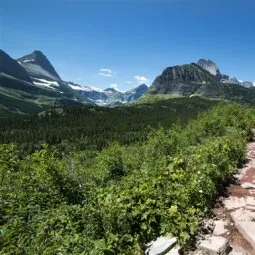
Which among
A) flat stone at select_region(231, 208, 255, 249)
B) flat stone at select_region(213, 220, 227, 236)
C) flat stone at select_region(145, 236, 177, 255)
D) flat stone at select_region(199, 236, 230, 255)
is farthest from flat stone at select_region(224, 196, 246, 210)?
flat stone at select_region(145, 236, 177, 255)

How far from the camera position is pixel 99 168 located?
1331 centimetres

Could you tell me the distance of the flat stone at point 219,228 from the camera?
27.4 ft

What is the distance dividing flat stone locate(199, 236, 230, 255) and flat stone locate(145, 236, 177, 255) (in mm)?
742

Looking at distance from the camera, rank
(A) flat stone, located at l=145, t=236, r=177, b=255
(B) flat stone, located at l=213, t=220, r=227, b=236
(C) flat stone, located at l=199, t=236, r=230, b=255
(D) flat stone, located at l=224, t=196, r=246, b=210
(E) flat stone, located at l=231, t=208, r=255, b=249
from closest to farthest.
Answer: (A) flat stone, located at l=145, t=236, r=177, b=255 < (C) flat stone, located at l=199, t=236, r=230, b=255 < (E) flat stone, located at l=231, t=208, r=255, b=249 < (B) flat stone, located at l=213, t=220, r=227, b=236 < (D) flat stone, located at l=224, t=196, r=246, b=210

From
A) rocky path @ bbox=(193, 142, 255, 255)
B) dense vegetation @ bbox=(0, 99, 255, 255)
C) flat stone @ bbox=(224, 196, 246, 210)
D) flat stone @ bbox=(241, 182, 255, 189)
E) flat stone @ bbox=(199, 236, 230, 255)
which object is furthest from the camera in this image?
flat stone @ bbox=(241, 182, 255, 189)

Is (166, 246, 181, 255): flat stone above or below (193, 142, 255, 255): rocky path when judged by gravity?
below

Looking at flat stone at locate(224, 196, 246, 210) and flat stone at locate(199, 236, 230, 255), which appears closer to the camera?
flat stone at locate(199, 236, 230, 255)

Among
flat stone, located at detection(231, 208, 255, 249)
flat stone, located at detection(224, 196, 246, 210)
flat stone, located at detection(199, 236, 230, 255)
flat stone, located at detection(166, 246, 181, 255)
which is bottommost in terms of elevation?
flat stone, located at detection(166, 246, 181, 255)

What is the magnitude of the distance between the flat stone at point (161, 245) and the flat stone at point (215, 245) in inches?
29.2

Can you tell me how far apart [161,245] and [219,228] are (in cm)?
210

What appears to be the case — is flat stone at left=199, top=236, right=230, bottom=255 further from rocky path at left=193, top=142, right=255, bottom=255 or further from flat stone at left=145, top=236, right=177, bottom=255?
flat stone at left=145, top=236, right=177, bottom=255

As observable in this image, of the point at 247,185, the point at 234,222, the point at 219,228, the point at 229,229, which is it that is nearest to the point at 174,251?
the point at 219,228

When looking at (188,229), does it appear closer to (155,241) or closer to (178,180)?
(155,241)

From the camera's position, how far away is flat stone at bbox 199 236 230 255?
735 cm
